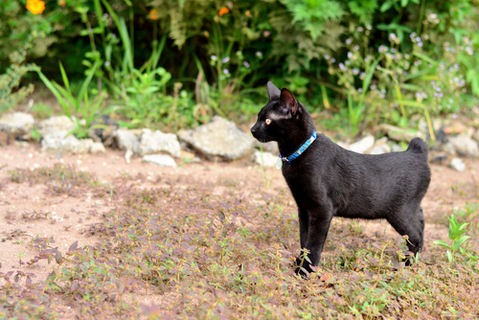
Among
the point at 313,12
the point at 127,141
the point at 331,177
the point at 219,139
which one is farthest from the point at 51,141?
the point at 313,12

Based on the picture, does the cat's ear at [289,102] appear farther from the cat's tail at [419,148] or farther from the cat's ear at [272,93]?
the cat's tail at [419,148]

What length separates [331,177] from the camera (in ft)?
9.80

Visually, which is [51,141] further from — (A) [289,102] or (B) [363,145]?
(B) [363,145]

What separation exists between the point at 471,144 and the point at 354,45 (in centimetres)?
212

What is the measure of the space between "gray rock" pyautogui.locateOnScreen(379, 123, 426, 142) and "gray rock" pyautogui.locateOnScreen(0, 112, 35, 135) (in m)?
4.54

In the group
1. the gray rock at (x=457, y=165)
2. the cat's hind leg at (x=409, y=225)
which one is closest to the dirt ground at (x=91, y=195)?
the gray rock at (x=457, y=165)

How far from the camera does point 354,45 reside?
6.21 m

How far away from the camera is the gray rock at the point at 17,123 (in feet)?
16.8

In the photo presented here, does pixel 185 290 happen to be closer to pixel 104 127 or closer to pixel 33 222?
pixel 33 222

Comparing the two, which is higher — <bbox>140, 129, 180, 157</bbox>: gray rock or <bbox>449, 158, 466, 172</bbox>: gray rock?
<bbox>140, 129, 180, 157</bbox>: gray rock

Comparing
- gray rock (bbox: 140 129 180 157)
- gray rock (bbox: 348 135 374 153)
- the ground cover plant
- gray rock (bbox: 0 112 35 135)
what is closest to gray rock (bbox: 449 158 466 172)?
gray rock (bbox: 348 135 374 153)

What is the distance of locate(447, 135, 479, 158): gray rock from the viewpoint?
5902 mm

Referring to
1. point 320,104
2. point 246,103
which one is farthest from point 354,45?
point 246,103

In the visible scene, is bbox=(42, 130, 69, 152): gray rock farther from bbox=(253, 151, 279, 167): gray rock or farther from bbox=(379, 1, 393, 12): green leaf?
bbox=(379, 1, 393, 12): green leaf
